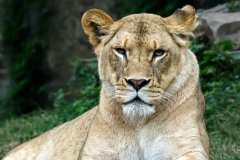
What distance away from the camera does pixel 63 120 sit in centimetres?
862

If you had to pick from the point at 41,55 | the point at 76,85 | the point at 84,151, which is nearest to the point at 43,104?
the point at 41,55

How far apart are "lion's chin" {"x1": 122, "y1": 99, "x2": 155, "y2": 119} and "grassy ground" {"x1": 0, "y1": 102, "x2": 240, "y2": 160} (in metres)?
1.29

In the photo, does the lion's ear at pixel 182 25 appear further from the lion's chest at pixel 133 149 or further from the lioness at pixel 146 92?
the lion's chest at pixel 133 149

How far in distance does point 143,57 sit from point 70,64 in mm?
5603

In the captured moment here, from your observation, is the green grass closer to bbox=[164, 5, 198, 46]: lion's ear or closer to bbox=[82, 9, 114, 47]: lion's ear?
bbox=[82, 9, 114, 47]: lion's ear

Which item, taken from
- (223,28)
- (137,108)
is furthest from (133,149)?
(223,28)

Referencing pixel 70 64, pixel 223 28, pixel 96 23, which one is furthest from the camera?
pixel 70 64

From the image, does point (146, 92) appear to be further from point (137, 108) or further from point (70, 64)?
point (70, 64)

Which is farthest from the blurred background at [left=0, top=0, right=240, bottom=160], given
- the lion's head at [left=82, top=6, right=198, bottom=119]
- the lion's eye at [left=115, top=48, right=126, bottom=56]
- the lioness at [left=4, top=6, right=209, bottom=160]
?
the lion's eye at [left=115, top=48, right=126, bottom=56]

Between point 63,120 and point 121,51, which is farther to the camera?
point 63,120

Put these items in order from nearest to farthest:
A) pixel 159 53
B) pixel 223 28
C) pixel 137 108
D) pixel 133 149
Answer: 1. pixel 137 108
2. pixel 159 53
3. pixel 133 149
4. pixel 223 28

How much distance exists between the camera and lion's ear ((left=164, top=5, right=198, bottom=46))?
16.6 feet

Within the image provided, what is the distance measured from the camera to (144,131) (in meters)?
5.05

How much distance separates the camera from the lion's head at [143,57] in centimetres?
470
